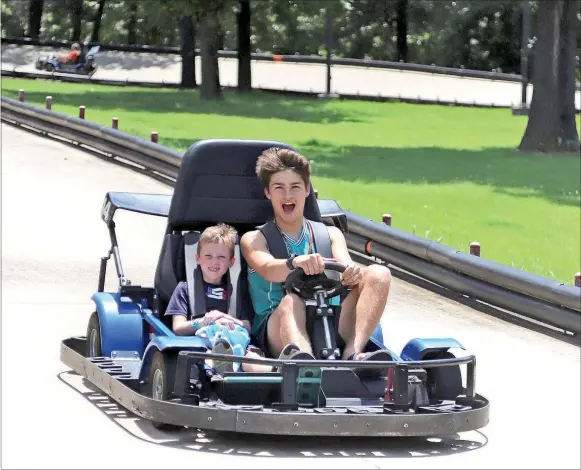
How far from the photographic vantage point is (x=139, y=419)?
324 inches

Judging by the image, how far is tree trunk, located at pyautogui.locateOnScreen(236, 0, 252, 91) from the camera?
141 feet

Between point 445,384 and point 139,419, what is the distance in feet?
5.52

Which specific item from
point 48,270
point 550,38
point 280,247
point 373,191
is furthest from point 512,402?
point 550,38

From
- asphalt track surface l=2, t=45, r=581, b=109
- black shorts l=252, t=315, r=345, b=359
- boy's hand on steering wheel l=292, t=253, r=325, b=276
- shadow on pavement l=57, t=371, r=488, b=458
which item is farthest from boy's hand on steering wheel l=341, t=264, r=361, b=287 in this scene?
asphalt track surface l=2, t=45, r=581, b=109

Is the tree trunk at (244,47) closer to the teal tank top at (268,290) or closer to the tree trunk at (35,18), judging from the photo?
the tree trunk at (35,18)

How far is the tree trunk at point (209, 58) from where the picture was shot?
38.6 m

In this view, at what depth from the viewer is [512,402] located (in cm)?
943

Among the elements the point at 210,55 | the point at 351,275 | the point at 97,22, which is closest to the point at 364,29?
the point at 97,22

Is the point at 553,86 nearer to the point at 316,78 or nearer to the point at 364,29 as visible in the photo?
the point at 316,78

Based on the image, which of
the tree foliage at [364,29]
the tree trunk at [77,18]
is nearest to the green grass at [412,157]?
the tree foliage at [364,29]

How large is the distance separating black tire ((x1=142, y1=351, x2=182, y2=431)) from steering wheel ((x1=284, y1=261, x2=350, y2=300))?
84 cm

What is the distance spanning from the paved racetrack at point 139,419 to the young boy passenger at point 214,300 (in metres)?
0.62

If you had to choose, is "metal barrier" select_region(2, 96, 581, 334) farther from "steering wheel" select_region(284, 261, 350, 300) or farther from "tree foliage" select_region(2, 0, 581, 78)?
"tree foliage" select_region(2, 0, 581, 78)

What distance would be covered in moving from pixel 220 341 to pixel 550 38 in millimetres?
22895
